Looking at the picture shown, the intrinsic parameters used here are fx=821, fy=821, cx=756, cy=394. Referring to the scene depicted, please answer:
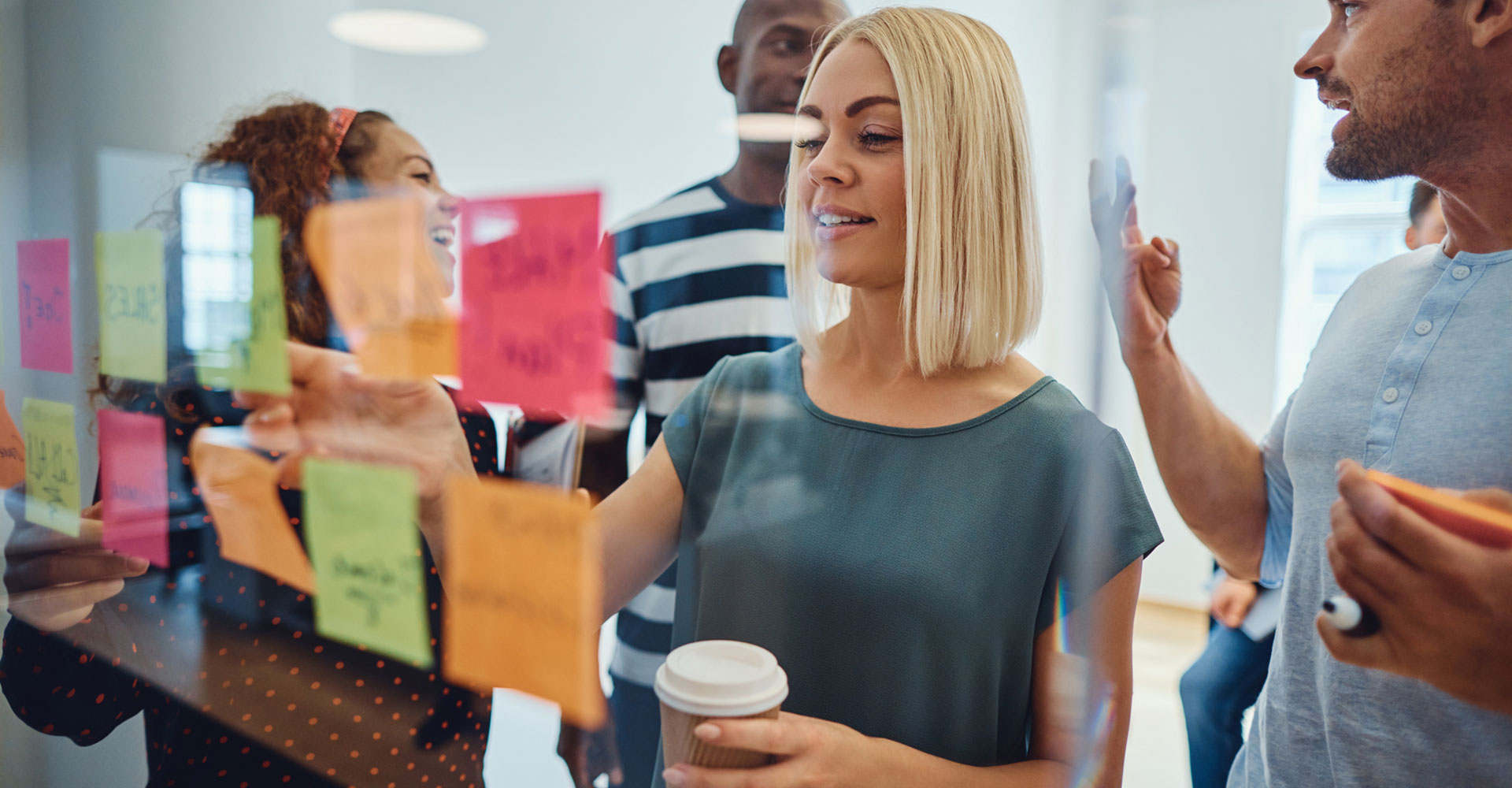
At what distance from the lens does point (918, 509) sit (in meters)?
0.59

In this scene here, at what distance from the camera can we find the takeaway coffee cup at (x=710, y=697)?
482 millimetres

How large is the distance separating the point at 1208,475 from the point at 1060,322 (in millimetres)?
160

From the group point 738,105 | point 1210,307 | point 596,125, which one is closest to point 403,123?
point 596,125

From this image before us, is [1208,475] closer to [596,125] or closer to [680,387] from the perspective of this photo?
[680,387]

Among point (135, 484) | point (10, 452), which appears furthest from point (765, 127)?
→ point (10, 452)

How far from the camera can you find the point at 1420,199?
1.60 ft

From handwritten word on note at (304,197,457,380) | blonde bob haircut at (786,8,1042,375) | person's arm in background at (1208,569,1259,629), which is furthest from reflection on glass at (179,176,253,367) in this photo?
person's arm in background at (1208,569,1259,629)

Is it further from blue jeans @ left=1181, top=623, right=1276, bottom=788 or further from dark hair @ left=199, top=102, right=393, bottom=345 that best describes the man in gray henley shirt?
dark hair @ left=199, top=102, right=393, bottom=345

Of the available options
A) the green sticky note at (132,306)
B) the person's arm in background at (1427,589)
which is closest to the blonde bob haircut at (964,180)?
the person's arm in background at (1427,589)

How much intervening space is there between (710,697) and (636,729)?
28 centimetres

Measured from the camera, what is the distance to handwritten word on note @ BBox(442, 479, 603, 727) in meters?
0.65

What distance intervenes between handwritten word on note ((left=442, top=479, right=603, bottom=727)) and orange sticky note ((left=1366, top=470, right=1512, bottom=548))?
52cm

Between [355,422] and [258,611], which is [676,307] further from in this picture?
[258,611]

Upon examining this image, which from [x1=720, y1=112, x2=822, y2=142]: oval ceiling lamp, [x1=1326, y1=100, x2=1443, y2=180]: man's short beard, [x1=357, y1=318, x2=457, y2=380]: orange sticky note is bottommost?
[x1=357, y1=318, x2=457, y2=380]: orange sticky note
